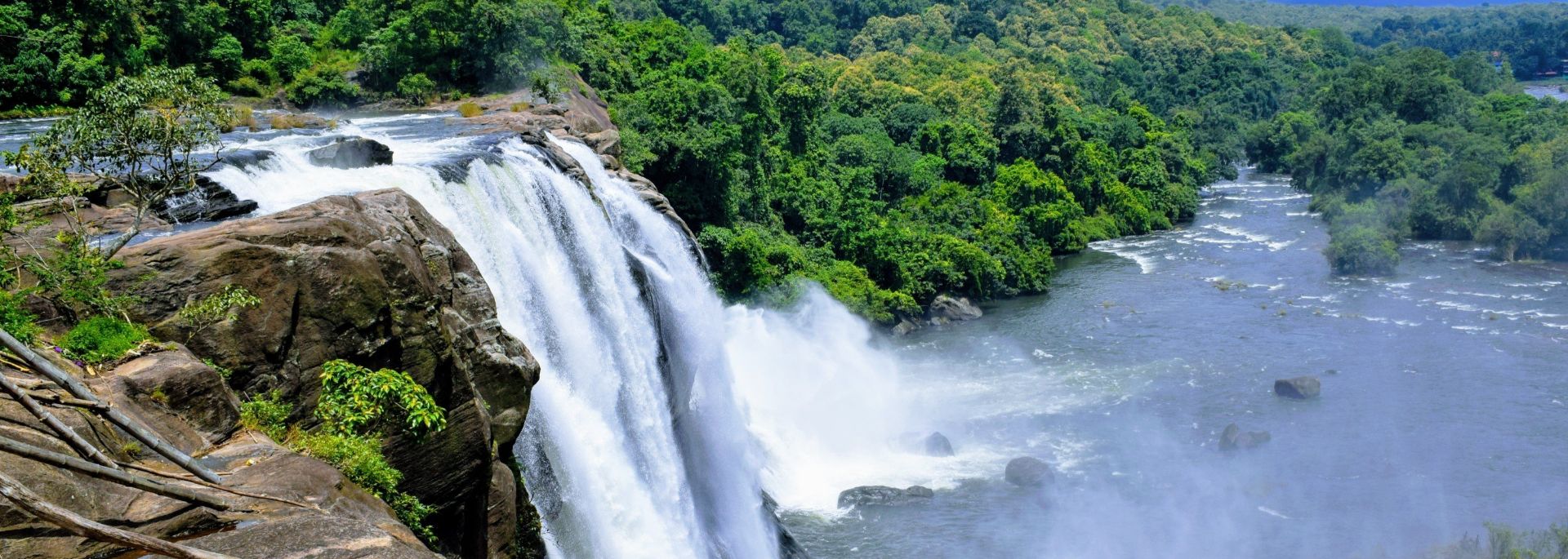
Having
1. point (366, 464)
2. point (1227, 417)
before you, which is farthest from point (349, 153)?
point (1227, 417)

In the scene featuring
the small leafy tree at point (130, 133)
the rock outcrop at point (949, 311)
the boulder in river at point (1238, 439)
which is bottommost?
the rock outcrop at point (949, 311)

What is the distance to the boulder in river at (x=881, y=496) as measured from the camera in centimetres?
2673

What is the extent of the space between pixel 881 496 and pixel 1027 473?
4.06 m

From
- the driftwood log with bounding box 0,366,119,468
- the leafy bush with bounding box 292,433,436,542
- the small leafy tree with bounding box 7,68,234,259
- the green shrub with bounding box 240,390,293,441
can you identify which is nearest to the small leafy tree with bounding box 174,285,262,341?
the green shrub with bounding box 240,390,293,441

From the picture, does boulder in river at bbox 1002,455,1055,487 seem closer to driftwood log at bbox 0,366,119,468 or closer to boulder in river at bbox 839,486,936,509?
boulder in river at bbox 839,486,936,509

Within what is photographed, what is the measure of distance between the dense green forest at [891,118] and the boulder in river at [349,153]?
10.3m

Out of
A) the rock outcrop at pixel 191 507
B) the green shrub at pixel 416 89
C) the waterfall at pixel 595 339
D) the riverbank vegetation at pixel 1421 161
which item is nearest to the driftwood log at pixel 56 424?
the rock outcrop at pixel 191 507

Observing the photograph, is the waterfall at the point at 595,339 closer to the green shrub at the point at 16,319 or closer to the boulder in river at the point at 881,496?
the boulder in river at the point at 881,496

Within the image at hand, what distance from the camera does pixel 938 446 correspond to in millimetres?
30297

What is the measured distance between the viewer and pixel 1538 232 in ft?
168

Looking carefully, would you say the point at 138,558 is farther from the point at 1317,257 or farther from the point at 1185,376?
the point at 1317,257

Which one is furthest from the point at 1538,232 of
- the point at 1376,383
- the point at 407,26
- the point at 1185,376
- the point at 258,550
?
the point at 258,550

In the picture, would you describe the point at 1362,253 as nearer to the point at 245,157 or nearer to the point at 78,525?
the point at 245,157

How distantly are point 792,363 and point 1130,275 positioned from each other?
22363 millimetres
